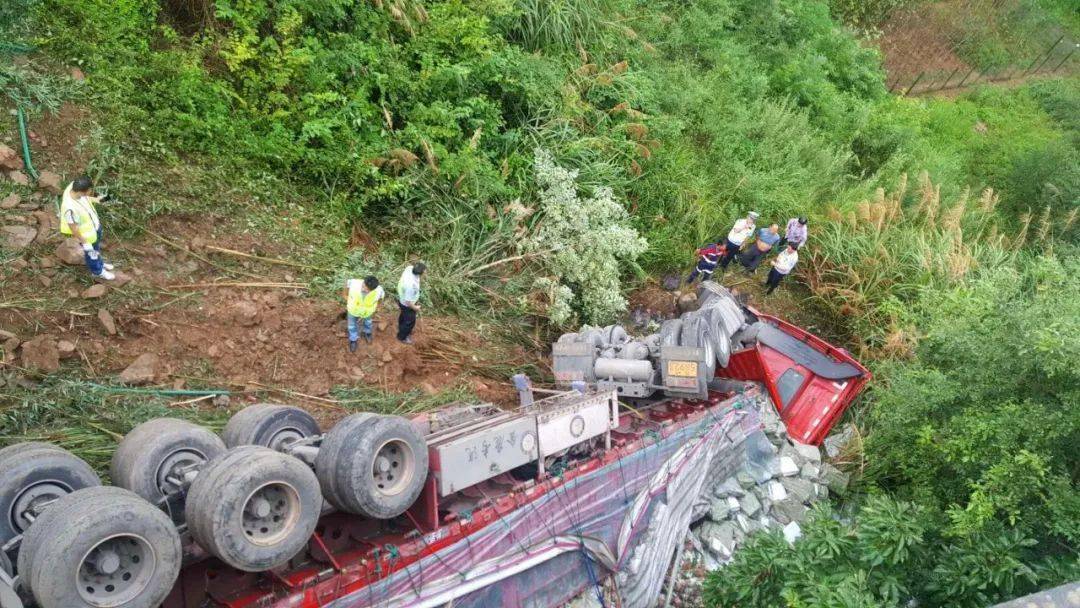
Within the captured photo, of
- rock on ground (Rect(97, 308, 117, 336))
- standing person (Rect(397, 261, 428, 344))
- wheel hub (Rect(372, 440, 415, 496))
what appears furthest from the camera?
standing person (Rect(397, 261, 428, 344))

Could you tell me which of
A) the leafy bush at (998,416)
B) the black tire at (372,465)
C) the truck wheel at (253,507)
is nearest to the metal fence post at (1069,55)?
the leafy bush at (998,416)

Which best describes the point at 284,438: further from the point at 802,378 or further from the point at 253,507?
the point at 802,378

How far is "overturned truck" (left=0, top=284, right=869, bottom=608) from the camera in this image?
11.3 ft

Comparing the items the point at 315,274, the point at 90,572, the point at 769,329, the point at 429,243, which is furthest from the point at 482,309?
the point at 90,572

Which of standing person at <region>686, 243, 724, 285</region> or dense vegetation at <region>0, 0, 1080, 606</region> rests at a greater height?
dense vegetation at <region>0, 0, 1080, 606</region>

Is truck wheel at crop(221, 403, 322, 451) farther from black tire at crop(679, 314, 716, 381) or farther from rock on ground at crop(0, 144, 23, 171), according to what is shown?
black tire at crop(679, 314, 716, 381)

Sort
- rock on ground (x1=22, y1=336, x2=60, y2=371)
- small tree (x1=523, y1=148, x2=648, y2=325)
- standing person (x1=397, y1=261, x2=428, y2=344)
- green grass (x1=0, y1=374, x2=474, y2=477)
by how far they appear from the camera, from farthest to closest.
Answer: small tree (x1=523, y1=148, x2=648, y2=325)
standing person (x1=397, y1=261, x2=428, y2=344)
rock on ground (x1=22, y1=336, x2=60, y2=371)
green grass (x1=0, y1=374, x2=474, y2=477)

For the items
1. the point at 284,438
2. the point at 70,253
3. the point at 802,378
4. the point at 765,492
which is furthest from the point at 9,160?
the point at 802,378

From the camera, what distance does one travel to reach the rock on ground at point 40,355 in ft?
17.5

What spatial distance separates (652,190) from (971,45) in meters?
14.8

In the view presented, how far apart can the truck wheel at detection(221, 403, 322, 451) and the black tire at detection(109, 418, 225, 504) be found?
9.1 inches

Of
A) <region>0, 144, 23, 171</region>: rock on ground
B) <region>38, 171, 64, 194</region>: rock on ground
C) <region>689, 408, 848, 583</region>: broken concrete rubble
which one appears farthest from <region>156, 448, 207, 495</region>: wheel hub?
<region>689, 408, 848, 583</region>: broken concrete rubble

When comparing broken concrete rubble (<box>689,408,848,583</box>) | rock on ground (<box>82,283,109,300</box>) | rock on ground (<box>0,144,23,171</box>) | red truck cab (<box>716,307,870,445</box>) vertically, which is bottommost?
broken concrete rubble (<box>689,408,848,583</box>)

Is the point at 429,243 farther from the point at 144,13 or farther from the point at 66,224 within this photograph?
the point at 144,13
